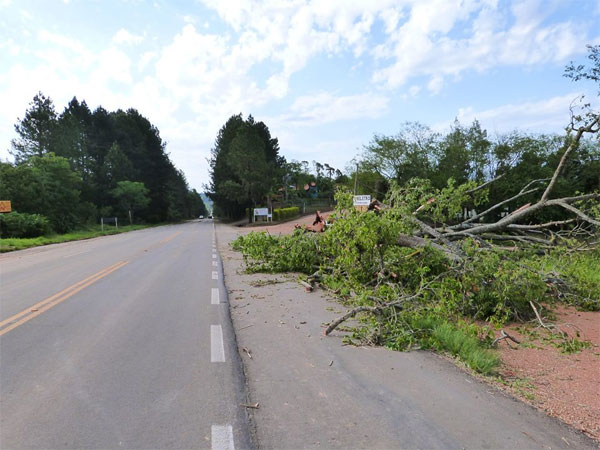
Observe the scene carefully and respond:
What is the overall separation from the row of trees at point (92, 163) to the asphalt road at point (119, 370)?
29.8 meters

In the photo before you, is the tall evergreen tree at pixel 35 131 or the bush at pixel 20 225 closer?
the bush at pixel 20 225

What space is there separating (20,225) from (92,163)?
3145 centimetres

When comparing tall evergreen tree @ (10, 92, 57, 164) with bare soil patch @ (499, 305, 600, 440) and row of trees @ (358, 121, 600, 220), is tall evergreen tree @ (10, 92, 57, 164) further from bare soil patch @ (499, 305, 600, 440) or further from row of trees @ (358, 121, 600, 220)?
bare soil patch @ (499, 305, 600, 440)

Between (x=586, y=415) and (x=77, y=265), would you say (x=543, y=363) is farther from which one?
(x=77, y=265)

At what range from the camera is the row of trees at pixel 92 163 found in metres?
35.2

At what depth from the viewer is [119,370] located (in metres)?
3.98

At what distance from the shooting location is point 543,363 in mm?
4395

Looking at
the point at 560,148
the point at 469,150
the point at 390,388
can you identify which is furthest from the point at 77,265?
the point at 560,148

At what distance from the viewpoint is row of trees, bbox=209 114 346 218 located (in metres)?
43.6

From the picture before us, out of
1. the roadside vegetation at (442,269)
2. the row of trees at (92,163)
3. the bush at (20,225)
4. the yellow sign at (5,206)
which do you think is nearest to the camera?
the roadside vegetation at (442,269)

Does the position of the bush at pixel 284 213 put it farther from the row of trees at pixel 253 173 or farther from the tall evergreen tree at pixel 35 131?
the tall evergreen tree at pixel 35 131

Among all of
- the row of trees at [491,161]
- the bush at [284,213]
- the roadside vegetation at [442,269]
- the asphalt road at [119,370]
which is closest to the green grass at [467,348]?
the roadside vegetation at [442,269]

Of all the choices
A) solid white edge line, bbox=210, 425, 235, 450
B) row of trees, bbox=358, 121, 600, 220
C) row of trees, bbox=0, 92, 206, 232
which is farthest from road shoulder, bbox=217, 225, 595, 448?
row of trees, bbox=0, 92, 206, 232

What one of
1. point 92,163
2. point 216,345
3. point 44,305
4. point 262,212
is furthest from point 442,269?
point 92,163
